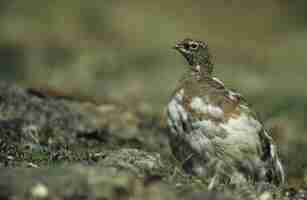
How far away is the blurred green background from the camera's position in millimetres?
15195

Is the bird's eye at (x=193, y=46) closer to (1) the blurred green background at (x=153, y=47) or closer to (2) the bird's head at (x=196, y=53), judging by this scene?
(2) the bird's head at (x=196, y=53)

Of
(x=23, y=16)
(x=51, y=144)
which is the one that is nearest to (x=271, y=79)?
Result: (x=23, y=16)

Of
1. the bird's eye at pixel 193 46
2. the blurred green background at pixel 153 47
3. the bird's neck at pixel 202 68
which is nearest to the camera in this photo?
the bird's neck at pixel 202 68

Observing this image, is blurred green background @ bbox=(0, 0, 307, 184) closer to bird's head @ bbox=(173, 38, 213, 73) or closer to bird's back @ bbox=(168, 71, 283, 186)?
bird's head @ bbox=(173, 38, 213, 73)

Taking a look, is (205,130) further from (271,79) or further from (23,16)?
(23,16)

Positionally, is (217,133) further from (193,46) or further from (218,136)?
(193,46)

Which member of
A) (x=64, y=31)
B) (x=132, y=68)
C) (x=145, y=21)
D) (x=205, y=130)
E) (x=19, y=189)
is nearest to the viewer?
(x=19, y=189)

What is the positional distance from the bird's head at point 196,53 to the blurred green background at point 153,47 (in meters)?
4.25

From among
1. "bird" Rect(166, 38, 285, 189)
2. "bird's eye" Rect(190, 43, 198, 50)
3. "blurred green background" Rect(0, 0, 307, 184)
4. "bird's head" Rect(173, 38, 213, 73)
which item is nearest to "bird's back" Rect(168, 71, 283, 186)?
"bird" Rect(166, 38, 285, 189)

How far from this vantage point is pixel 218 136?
21.2 ft

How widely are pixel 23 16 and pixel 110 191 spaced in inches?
616

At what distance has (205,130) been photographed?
21.3 ft

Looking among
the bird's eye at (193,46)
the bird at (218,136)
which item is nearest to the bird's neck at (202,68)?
the bird's eye at (193,46)

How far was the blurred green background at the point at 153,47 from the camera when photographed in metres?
15.2
